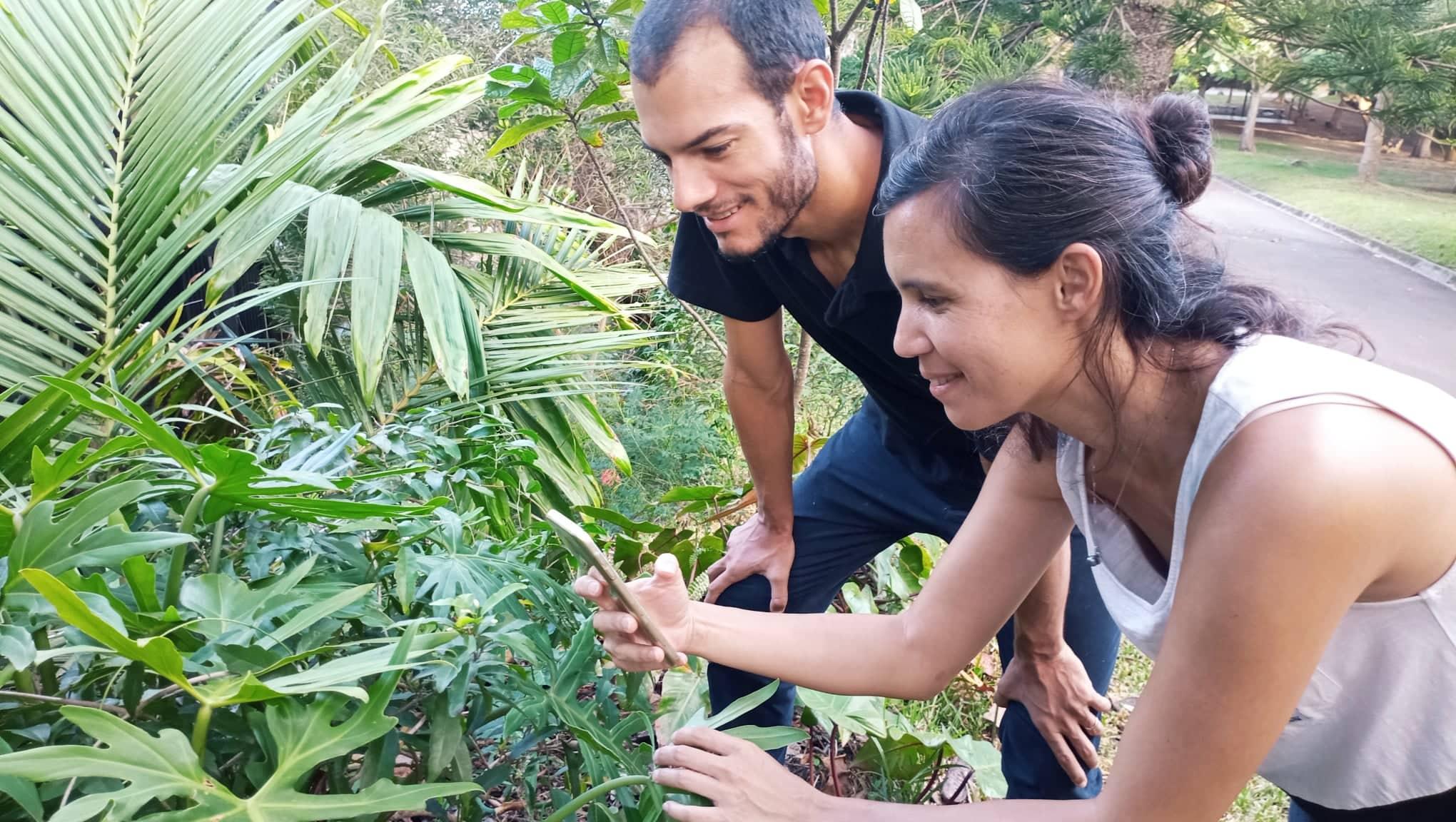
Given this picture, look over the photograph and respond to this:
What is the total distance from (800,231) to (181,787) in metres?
1.04

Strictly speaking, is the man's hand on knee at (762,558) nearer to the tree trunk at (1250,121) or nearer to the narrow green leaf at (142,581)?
the narrow green leaf at (142,581)

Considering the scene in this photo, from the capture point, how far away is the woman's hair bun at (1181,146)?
39.8 inches

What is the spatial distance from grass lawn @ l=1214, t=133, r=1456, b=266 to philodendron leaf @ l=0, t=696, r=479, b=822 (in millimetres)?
1903

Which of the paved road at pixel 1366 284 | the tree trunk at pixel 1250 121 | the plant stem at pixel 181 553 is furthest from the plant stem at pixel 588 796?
the tree trunk at pixel 1250 121

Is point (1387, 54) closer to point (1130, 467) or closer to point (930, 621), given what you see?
point (1130, 467)

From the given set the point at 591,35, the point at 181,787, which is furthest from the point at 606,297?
the point at 181,787

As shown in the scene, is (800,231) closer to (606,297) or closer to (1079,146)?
(1079,146)

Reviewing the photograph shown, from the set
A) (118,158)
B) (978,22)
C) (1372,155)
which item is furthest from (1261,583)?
(978,22)

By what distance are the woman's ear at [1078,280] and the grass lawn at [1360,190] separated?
1.30 m

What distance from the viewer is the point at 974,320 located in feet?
3.12

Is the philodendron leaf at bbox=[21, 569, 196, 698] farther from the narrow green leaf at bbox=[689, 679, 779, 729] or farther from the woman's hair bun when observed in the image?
the woman's hair bun

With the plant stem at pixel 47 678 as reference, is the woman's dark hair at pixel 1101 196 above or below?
above

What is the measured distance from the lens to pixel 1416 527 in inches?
33.7

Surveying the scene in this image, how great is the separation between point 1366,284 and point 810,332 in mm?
1533
